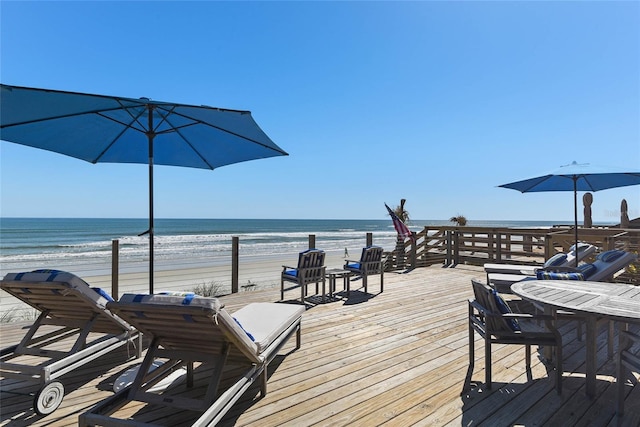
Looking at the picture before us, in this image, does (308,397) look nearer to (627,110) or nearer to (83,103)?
(83,103)

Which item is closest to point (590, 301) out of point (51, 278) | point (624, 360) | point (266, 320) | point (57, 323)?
point (624, 360)

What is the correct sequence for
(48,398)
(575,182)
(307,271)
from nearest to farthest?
(48,398) < (575,182) < (307,271)

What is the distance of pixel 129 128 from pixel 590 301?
3967 millimetres

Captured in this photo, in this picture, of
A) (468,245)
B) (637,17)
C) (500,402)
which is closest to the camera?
(500,402)

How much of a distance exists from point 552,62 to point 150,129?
802 centimetres

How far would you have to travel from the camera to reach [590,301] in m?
1.91

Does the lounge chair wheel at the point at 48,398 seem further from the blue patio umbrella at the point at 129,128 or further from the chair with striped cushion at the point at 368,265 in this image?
the chair with striped cushion at the point at 368,265

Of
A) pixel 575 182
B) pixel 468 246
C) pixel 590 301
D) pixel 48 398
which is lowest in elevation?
pixel 48 398

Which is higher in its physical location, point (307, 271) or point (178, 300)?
point (178, 300)

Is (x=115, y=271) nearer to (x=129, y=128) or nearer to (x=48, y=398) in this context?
(x=129, y=128)

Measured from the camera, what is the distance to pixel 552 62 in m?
6.57

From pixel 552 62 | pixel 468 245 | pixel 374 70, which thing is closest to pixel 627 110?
pixel 552 62

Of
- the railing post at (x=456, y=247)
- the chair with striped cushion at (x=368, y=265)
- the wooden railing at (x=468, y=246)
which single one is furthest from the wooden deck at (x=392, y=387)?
the railing post at (x=456, y=247)

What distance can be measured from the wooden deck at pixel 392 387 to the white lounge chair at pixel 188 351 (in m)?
0.25
